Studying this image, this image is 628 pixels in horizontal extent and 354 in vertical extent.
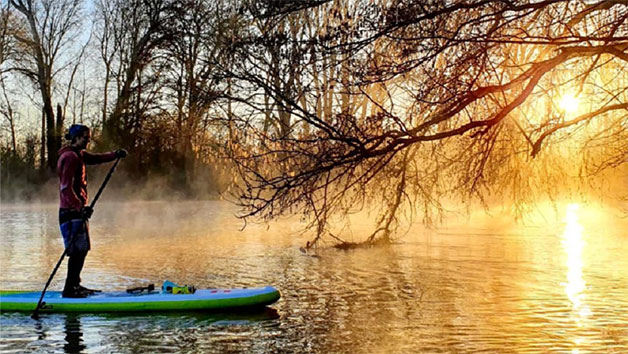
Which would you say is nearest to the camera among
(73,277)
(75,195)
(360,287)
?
(75,195)

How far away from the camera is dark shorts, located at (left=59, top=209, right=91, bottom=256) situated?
872 cm

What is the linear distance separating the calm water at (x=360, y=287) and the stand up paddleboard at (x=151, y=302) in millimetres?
107

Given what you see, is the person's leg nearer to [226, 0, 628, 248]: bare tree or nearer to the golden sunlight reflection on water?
[226, 0, 628, 248]: bare tree

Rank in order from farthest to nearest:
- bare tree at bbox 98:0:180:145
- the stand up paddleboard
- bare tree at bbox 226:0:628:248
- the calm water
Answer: bare tree at bbox 98:0:180:145 < the stand up paddleboard < bare tree at bbox 226:0:628:248 < the calm water

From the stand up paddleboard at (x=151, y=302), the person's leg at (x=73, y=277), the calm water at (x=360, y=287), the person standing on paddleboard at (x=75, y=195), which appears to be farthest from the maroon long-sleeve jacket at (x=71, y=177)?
the calm water at (x=360, y=287)

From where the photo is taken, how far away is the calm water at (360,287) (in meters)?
7.70

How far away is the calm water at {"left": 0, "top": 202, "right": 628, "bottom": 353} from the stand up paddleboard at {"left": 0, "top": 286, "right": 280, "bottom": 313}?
0.11 meters

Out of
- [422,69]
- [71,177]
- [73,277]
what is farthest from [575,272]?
[71,177]

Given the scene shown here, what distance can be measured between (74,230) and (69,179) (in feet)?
1.70

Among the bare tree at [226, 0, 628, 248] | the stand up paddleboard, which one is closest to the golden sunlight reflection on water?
the bare tree at [226, 0, 628, 248]

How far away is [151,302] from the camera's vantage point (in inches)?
349

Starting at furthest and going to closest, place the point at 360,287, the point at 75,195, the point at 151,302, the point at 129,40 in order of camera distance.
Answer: the point at 129,40 < the point at 360,287 < the point at 151,302 < the point at 75,195

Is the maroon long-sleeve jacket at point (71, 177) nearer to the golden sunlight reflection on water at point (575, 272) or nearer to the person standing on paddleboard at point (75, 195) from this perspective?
the person standing on paddleboard at point (75, 195)

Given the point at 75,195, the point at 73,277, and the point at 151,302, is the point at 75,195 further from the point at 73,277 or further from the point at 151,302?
the point at 151,302
